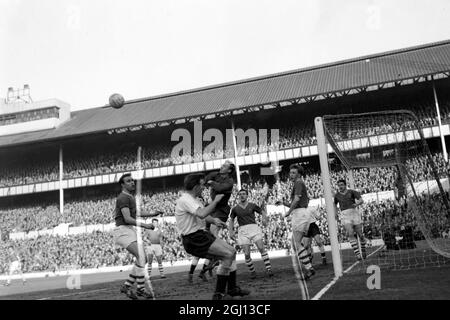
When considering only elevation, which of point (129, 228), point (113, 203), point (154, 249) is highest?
point (113, 203)

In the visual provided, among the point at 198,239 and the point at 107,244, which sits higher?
the point at 107,244

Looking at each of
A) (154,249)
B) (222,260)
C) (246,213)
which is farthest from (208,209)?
(154,249)

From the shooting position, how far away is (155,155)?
37.9 m

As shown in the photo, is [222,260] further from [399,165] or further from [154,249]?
[154,249]

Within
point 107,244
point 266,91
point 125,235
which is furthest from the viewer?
point 266,91

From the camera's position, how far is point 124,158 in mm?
38875

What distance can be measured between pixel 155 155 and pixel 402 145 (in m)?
28.6

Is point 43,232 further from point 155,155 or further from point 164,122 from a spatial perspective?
point 164,122

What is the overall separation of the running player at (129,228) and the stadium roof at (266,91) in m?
25.5

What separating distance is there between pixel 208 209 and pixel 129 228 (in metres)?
2.57

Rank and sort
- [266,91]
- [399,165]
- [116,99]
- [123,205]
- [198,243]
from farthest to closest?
[266,91], [116,99], [399,165], [123,205], [198,243]

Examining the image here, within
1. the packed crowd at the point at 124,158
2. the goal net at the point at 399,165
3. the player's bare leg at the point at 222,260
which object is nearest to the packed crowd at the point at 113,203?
the packed crowd at the point at 124,158

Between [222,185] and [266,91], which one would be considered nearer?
[222,185]
